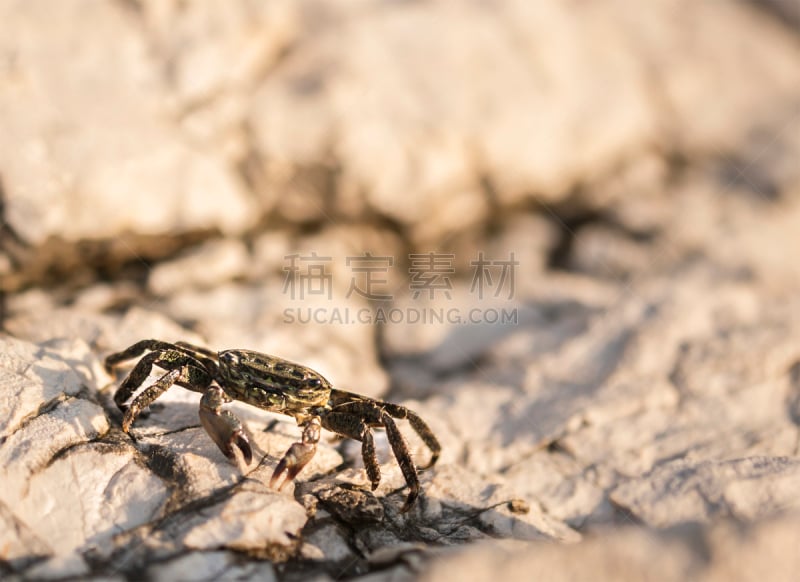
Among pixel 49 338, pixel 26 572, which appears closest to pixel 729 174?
pixel 49 338

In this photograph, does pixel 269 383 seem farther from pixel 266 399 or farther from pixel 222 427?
pixel 222 427

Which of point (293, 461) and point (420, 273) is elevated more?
point (420, 273)

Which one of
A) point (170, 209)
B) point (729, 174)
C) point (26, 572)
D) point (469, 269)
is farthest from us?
point (729, 174)

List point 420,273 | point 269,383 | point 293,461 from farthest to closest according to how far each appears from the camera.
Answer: point 420,273
point 269,383
point 293,461

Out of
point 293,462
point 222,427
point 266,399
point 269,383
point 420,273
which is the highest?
point 420,273

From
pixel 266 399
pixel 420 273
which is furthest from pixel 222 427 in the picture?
pixel 420 273

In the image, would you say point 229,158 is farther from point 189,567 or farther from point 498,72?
point 189,567

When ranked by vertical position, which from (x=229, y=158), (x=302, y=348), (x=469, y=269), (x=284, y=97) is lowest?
(x=302, y=348)
